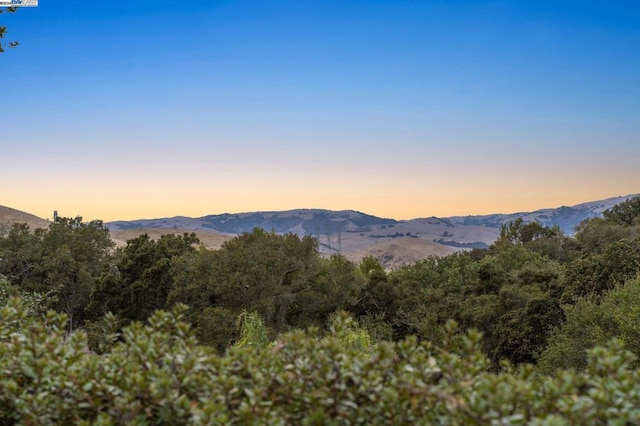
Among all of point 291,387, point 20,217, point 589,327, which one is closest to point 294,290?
point 589,327

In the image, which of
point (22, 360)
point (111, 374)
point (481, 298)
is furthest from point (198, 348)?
point (481, 298)

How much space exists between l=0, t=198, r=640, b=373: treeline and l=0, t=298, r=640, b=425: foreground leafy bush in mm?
17600

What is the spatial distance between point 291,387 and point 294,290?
2672 cm

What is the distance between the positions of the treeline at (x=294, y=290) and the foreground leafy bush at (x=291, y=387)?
→ 17600 millimetres

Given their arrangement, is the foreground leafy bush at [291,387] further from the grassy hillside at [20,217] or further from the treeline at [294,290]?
the grassy hillside at [20,217]

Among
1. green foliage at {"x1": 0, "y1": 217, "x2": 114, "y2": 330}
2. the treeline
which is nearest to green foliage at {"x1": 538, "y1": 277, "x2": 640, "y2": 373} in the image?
the treeline

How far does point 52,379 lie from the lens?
2885 millimetres

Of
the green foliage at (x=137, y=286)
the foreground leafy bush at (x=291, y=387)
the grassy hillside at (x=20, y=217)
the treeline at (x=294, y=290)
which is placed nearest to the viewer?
the foreground leafy bush at (x=291, y=387)

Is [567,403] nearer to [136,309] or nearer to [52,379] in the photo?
[52,379]

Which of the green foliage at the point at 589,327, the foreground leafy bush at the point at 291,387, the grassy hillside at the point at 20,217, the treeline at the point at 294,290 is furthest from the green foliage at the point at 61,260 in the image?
the grassy hillside at the point at 20,217

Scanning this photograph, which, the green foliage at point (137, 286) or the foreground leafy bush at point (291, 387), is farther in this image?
the green foliage at point (137, 286)

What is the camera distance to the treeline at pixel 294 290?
75.6 feet

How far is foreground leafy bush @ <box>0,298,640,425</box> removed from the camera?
2.39m

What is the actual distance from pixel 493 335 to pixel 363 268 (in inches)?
919
